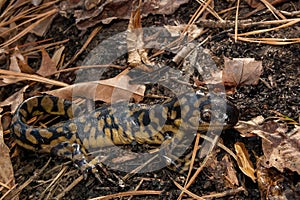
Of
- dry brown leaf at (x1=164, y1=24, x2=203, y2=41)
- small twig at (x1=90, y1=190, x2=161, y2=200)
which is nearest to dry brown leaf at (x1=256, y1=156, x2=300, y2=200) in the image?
small twig at (x1=90, y1=190, x2=161, y2=200)

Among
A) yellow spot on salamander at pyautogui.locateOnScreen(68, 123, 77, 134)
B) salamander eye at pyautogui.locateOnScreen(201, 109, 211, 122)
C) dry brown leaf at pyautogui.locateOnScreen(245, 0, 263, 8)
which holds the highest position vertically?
dry brown leaf at pyautogui.locateOnScreen(245, 0, 263, 8)

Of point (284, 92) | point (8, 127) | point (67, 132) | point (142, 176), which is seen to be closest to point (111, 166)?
point (142, 176)

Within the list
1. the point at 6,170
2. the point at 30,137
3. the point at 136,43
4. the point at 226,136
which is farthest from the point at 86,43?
the point at 226,136

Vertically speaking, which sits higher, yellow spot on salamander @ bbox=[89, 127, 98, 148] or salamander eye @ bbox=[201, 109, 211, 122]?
salamander eye @ bbox=[201, 109, 211, 122]

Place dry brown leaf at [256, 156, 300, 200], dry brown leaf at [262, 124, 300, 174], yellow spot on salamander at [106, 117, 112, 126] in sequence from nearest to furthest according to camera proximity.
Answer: dry brown leaf at [256, 156, 300, 200] → dry brown leaf at [262, 124, 300, 174] → yellow spot on salamander at [106, 117, 112, 126]

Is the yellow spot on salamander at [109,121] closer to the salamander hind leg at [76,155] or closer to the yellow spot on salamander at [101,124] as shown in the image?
the yellow spot on salamander at [101,124]

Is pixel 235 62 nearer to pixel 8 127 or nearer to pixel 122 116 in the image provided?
pixel 122 116

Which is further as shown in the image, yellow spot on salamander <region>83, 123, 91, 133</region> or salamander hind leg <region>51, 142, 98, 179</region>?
yellow spot on salamander <region>83, 123, 91, 133</region>

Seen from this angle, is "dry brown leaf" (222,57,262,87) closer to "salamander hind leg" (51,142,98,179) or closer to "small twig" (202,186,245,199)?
"small twig" (202,186,245,199)
